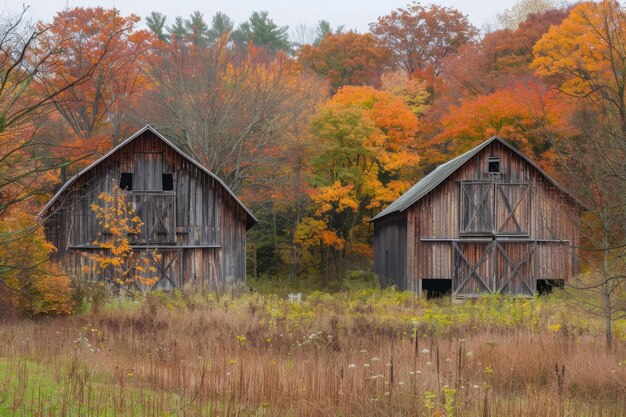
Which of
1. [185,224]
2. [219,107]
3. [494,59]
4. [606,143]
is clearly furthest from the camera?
[494,59]

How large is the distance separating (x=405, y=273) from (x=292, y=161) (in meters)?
11.2

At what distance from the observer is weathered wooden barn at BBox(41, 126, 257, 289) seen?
2664 cm

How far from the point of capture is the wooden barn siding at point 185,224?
26.6 meters

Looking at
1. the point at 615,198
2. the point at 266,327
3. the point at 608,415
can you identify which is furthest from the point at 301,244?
the point at 608,415

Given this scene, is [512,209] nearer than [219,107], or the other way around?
[512,209]

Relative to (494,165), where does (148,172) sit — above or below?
below

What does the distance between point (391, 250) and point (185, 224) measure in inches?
392

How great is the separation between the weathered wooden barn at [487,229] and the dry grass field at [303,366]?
38.0ft

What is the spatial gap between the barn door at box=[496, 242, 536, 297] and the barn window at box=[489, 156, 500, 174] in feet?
9.27

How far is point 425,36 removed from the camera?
5550cm

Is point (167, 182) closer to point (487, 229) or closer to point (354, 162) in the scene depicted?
point (487, 229)

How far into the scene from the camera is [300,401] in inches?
339

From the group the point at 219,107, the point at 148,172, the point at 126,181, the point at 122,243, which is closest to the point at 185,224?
the point at 148,172

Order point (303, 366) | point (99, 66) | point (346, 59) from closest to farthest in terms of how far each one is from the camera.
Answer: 1. point (303, 366)
2. point (99, 66)
3. point (346, 59)
